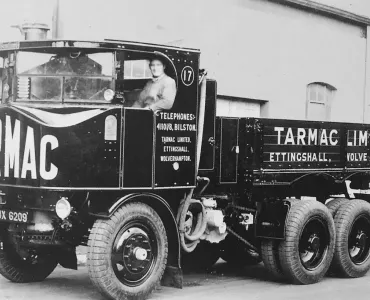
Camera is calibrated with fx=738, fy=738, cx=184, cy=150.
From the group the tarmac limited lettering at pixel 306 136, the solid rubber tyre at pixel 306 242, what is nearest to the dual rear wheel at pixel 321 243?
the solid rubber tyre at pixel 306 242

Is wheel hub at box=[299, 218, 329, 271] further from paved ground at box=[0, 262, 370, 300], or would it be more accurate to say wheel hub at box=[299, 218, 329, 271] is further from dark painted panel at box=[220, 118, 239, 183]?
dark painted panel at box=[220, 118, 239, 183]

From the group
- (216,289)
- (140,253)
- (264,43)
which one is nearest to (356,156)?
(216,289)

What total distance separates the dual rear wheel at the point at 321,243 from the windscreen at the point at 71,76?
A: 2.91 meters

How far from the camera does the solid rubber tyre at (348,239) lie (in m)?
9.54

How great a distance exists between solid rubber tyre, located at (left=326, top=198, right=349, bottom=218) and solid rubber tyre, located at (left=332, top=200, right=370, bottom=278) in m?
0.06

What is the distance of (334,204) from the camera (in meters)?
Answer: 9.88

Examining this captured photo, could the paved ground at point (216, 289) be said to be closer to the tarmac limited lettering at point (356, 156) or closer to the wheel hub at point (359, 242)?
the wheel hub at point (359, 242)

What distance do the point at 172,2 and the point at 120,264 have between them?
679 centimetres

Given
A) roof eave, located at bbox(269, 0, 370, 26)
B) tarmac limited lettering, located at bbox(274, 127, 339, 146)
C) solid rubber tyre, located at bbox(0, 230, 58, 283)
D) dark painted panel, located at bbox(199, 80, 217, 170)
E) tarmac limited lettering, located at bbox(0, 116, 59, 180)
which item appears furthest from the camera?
roof eave, located at bbox(269, 0, 370, 26)

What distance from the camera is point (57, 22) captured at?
11.7m

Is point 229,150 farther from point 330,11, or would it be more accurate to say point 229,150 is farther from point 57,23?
point 330,11

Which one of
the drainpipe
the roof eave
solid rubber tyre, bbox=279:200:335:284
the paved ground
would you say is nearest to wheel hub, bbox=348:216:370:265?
the paved ground

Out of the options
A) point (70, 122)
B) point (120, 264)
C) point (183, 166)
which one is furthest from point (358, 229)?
point (70, 122)

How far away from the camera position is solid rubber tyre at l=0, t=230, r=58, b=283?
333 inches
